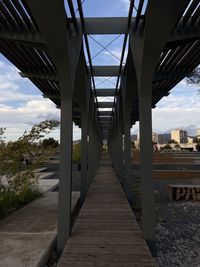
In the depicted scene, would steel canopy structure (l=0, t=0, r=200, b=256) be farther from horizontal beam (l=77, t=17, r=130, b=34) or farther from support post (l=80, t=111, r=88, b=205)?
support post (l=80, t=111, r=88, b=205)

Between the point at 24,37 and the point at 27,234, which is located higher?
the point at 24,37

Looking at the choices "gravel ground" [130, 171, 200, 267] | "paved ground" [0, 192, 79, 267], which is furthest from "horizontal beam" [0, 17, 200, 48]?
"gravel ground" [130, 171, 200, 267]

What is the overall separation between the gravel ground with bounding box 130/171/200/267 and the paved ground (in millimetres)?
1881

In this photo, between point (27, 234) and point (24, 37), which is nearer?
point (27, 234)

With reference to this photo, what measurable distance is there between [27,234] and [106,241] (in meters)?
1.49

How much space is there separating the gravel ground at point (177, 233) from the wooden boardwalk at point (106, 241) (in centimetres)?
42

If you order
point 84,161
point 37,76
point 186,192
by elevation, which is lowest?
point 186,192

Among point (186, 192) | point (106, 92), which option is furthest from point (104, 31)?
point (106, 92)

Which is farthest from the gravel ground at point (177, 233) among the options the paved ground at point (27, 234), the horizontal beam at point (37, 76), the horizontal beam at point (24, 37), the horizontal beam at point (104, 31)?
the horizontal beam at point (37, 76)

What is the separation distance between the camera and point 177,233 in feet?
20.4

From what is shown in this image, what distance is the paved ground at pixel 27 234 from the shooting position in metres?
4.38

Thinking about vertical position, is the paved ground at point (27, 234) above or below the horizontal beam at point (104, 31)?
below

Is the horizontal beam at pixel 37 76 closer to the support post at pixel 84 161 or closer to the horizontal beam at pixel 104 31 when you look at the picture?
the support post at pixel 84 161

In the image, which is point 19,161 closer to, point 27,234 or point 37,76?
point 27,234
